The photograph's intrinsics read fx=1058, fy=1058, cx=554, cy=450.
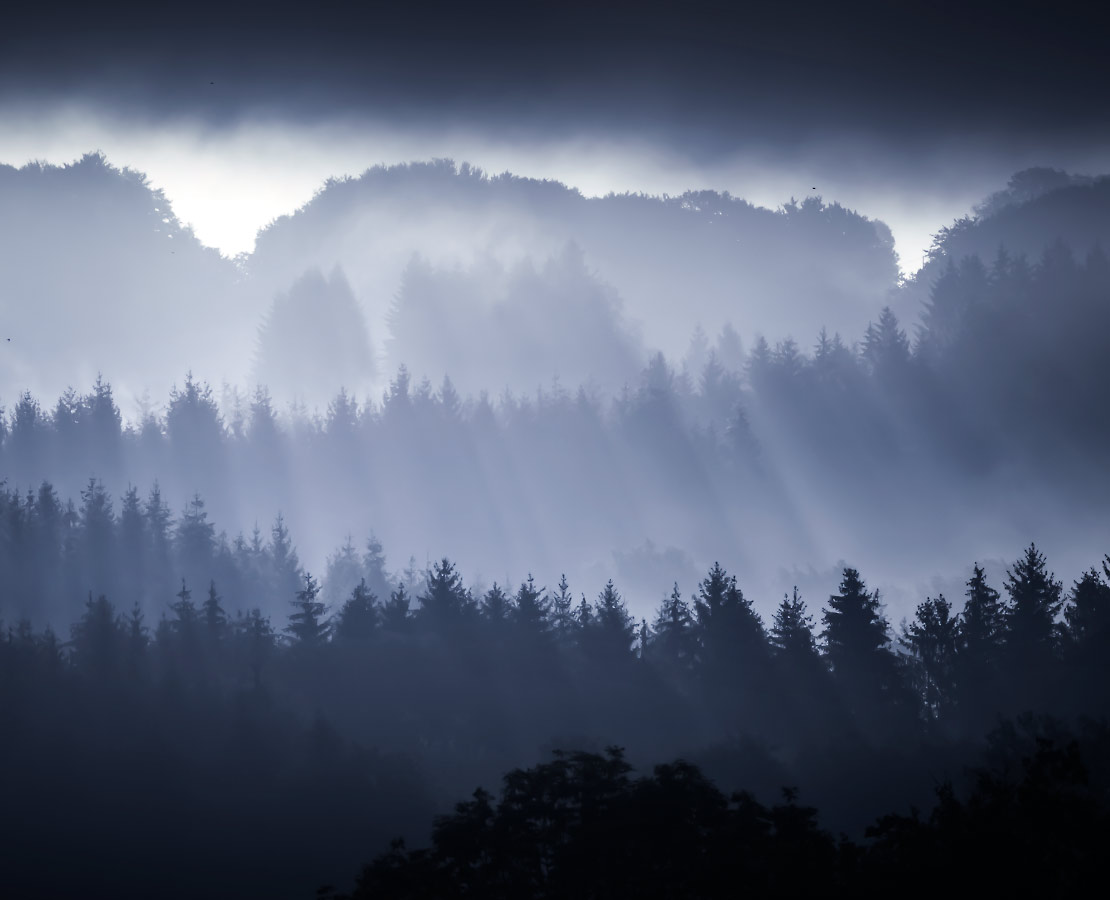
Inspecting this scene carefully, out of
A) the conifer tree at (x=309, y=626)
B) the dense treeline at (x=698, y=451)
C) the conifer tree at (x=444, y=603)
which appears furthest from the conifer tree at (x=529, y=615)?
the dense treeline at (x=698, y=451)

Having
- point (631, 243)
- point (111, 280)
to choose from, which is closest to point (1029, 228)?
point (631, 243)

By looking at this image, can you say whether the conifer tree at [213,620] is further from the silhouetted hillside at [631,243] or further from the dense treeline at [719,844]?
the silhouetted hillside at [631,243]

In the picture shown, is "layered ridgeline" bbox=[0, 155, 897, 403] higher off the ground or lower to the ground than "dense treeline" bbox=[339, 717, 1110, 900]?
higher

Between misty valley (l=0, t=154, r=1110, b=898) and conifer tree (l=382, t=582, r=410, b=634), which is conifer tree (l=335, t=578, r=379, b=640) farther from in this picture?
conifer tree (l=382, t=582, r=410, b=634)

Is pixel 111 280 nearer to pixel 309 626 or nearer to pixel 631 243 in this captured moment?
pixel 631 243

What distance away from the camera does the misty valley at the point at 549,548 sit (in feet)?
148

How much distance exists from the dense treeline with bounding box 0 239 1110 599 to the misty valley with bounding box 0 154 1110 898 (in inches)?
17.3

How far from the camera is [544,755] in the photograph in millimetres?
57156

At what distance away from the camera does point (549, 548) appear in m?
Answer: 98.9

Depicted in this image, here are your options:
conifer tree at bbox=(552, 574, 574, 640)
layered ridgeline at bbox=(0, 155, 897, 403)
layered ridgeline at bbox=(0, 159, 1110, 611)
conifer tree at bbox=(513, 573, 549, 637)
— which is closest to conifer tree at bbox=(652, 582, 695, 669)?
conifer tree at bbox=(552, 574, 574, 640)

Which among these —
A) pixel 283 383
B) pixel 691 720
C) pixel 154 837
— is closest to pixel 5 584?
pixel 154 837

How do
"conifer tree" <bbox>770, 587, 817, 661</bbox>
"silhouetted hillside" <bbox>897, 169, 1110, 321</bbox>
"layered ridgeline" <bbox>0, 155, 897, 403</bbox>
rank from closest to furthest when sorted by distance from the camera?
1. "conifer tree" <bbox>770, 587, 817, 661</bbox>
2. "silhouetted hillside" <bbox>897, 169, 1110, 321</bbox>
3. "layered ridgeline" <bbox>0, 155, 897, 403</bbox>

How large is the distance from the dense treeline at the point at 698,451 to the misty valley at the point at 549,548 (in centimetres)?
44

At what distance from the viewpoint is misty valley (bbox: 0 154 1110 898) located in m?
45.1
